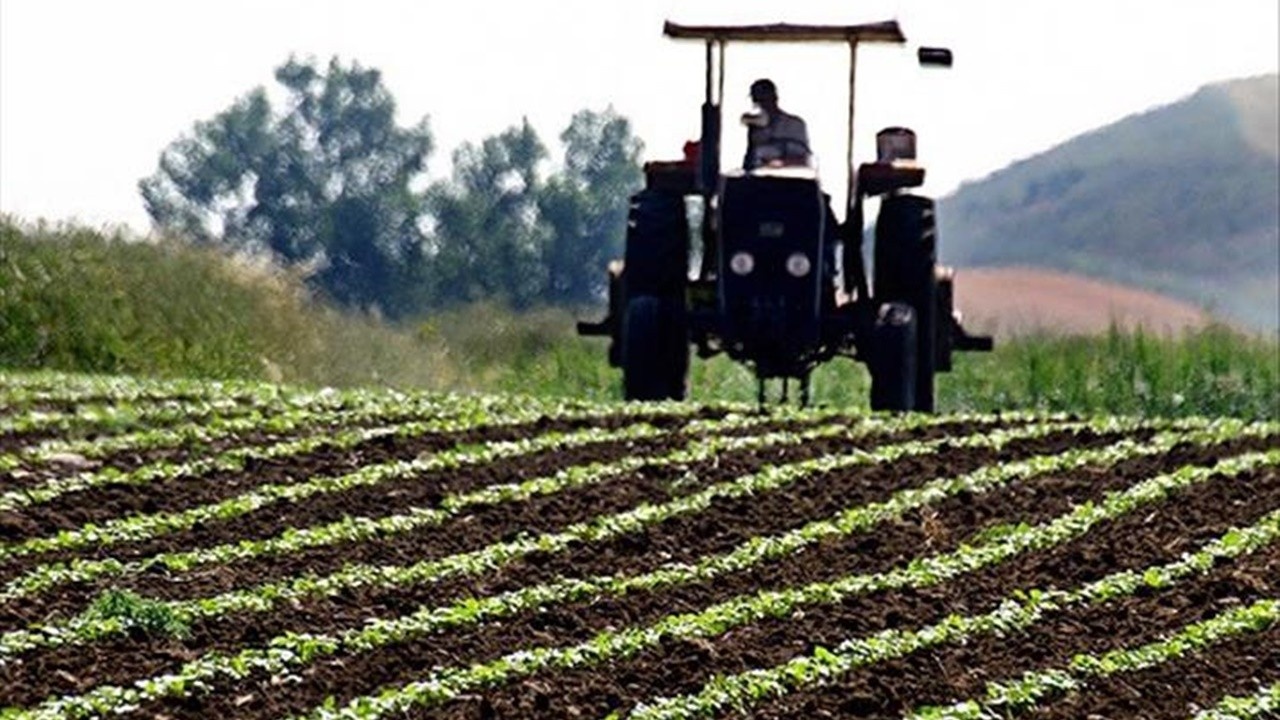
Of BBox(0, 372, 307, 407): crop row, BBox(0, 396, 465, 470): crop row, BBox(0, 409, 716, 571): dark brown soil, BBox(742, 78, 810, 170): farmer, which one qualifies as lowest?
BBox(0, 409, 716, 571): dark brown soil

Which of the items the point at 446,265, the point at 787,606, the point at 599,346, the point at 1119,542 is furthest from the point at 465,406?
the point at 446,265

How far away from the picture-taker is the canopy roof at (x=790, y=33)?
1758 cm

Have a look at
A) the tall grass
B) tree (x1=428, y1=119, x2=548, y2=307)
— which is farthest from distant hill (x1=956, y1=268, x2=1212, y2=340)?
tree (x1=428, y1=119, x2=548, y2=307)

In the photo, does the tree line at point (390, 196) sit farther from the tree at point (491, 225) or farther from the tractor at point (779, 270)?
the tractor at point (779, 270)

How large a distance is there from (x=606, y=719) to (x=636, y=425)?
21.1ft

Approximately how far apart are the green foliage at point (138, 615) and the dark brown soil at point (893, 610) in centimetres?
84

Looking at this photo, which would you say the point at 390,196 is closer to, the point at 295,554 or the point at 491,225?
the point at 491,225

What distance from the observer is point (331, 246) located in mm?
47312

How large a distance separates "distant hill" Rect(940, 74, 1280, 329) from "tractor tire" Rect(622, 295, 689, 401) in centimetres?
1618

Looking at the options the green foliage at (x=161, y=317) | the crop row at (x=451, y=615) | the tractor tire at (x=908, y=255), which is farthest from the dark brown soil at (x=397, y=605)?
the green foliage at (x=161, y=317)

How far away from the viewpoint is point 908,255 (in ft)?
56.9

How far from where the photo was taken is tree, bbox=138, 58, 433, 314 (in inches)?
1858

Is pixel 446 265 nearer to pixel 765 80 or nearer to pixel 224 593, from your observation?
pixel 765 80

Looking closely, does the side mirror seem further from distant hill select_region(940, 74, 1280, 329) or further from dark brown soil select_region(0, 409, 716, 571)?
distant hill select_region(940, 74, 1280, 329)
